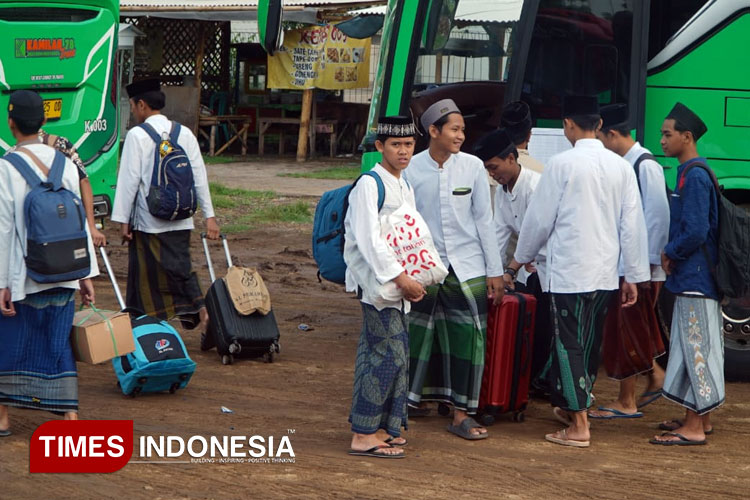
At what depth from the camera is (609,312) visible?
251 inches

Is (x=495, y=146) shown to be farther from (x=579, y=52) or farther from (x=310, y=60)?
(x=310, y=60)

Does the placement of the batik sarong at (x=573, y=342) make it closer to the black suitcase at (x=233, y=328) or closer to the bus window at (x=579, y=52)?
the bus window at (x=579, y=52)

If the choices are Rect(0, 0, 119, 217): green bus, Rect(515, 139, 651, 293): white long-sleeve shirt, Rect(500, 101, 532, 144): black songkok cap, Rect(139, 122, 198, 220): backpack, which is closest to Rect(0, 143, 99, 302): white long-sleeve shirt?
Rect(139, 122, 198, 220): backpack

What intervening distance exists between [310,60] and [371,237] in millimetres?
14572

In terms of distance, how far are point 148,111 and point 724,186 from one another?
12.8 ft

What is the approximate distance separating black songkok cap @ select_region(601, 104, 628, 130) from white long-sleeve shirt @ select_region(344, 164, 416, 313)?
2.14 meters

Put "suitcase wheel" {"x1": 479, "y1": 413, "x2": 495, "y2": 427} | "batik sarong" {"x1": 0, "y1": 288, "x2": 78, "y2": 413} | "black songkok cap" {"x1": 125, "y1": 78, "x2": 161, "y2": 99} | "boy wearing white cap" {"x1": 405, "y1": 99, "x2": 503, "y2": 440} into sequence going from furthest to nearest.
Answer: "black songkok cap" {"x1": 125, "y1": 78, "x2": 161, "y2": 99} → "suitcase wheel" {"x1": 479, "y1": 413, "x2": 495, "y2": 427} → "boy wearing white cap" {"x1": 405, "y1": 99, "x2": 503, "y2": 440} → "batik sarong" {"x1": 0, "y1": 288, "x2": 78, "y2": 413}

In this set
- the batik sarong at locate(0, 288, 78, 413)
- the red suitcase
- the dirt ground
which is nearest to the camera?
the dirt ground

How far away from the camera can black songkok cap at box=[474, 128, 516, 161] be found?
6.21m

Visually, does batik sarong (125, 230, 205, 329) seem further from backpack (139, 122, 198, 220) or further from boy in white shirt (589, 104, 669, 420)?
boy in white shirt (589, 104, 669, 420)

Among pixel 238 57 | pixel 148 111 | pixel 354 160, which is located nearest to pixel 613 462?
pixel 148 111

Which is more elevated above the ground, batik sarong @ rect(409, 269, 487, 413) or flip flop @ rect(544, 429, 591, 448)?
batik sarong @ rect(409, 269, 487, 413)

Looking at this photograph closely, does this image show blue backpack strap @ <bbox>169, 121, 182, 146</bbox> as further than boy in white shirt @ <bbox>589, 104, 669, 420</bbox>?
Yes

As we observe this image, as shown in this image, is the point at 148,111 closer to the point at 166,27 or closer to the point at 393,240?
the point at 393,240
